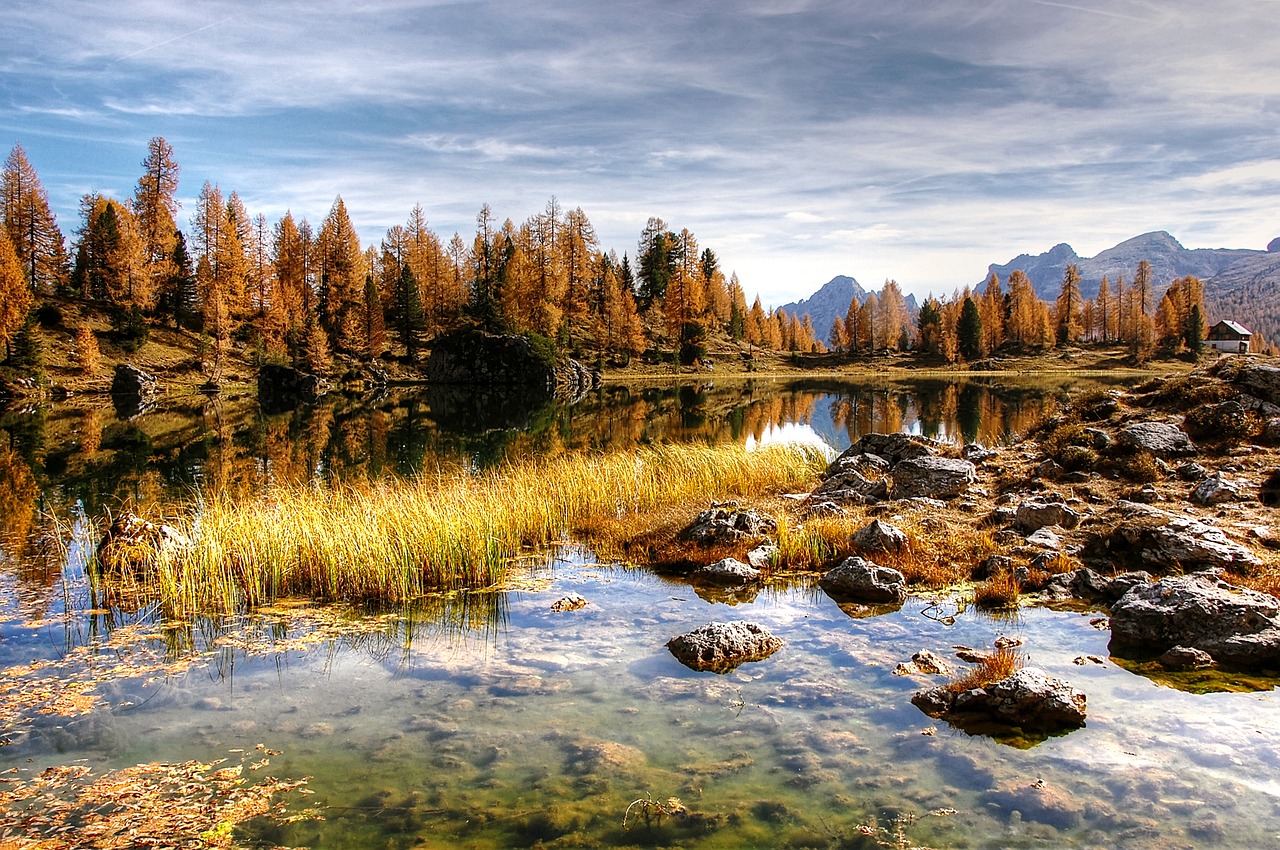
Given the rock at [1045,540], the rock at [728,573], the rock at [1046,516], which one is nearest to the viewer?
the rock at [728,573]

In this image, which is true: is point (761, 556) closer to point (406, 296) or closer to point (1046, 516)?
point (1046, 516)

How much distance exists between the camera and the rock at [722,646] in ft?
33.1

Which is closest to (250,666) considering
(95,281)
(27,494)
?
(27,494)

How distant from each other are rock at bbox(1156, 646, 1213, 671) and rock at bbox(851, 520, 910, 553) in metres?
5.18

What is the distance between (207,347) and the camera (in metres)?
85.4

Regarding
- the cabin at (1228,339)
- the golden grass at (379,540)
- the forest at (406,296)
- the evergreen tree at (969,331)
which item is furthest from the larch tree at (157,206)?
the cabin at (1228,339)

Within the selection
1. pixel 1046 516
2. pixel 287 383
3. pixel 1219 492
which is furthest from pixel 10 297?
pixel 1219 492

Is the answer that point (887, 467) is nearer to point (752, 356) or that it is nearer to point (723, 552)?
point (723, 552)

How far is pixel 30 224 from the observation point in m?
84.2

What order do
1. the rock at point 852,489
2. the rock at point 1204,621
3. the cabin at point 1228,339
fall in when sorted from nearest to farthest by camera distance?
the rock at point 1204,621 < the rock at point 852,489 < the cabin at point 1228,339

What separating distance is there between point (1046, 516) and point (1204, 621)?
19.1 feet

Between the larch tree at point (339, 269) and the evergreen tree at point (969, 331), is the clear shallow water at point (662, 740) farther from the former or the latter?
the evergreen tree at point (969, 331)

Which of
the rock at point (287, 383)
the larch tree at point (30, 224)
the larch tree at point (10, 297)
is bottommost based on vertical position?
the rock at point (287, 383)

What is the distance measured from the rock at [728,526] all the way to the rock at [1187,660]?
7.72 meters
